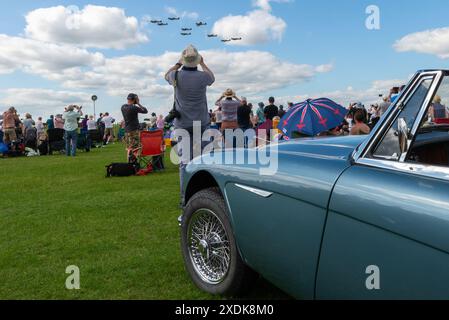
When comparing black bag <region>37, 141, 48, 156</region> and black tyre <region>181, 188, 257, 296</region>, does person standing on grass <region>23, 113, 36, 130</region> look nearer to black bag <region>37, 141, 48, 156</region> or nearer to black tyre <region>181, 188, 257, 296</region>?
black bag <region>37, 141, 48, 156</region>

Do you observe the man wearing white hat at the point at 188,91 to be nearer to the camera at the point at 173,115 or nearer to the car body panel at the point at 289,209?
the camera at the point at 173,115

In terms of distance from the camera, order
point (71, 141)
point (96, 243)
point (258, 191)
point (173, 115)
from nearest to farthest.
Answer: point (258, 191) → point (96, 243) → point (173, 115) → point (71, 141)

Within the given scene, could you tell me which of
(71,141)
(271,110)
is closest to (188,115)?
(271,110)

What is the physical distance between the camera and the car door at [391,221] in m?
1.56

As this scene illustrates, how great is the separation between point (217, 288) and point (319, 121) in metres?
5.98

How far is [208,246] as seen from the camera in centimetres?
315

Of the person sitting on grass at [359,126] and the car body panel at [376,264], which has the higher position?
the person sitting on grass at [359,126]

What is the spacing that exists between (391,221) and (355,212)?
0.18 meters

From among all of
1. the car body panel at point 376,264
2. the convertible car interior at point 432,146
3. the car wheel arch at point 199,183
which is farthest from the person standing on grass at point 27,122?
the car body panel at point 376,264

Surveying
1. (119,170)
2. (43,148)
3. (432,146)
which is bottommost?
(119,170)

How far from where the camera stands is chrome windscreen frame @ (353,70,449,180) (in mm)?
1812

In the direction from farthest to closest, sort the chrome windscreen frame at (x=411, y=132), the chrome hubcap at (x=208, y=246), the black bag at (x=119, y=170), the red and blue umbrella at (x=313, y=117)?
the black bag at (x=119, y=170) < the red and blue umbrella at (x=313, y=117) < the chrome hubcap at (x=208, y=246) < the chrome windscreen frame at (x=411, y=132)

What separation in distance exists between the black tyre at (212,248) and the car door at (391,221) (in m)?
0.90

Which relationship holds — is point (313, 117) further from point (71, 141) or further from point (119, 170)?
point (71, 141)
